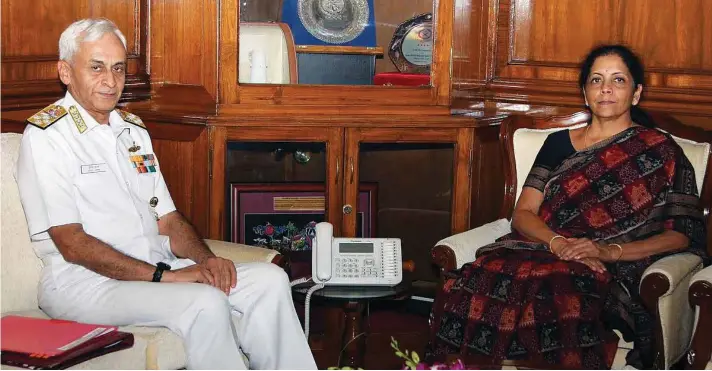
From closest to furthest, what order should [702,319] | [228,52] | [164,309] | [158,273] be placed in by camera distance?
[164,309] < [158,273] < [702,319] < [228,52]

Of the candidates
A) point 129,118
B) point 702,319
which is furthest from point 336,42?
point 702,319

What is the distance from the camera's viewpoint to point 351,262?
3.32m

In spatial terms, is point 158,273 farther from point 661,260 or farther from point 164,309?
point 661,260

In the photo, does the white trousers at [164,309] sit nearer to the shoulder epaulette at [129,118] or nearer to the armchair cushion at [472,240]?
the shoulder epaulette at [129,118]

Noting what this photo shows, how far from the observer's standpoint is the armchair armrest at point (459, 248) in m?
3.29

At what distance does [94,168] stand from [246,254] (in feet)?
1.77

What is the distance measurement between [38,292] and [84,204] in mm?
262

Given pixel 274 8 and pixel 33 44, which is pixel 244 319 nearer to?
pixel 33 44

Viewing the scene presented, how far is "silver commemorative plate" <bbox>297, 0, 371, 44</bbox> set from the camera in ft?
12.5

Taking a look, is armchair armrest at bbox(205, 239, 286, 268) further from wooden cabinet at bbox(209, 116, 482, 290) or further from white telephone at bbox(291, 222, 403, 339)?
wooden cabinet at bbox(209, 116, 482, 290)

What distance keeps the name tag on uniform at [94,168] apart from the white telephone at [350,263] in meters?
0.77

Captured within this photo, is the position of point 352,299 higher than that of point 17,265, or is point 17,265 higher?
point 17,265

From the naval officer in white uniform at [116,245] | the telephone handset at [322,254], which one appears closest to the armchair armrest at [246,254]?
the naval officer in white uniform at [116,245]

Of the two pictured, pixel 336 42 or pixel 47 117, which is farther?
pixel 336 42
